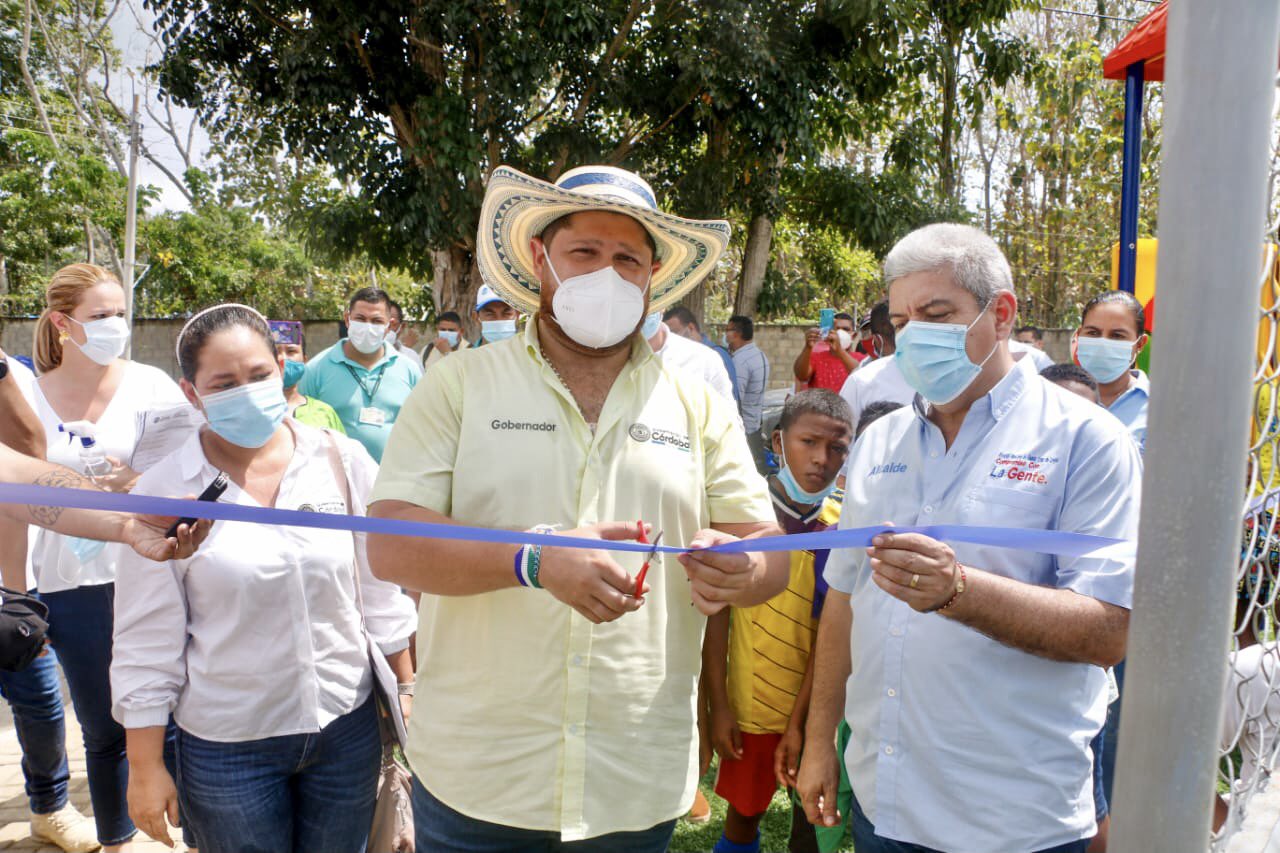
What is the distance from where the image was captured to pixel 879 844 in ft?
7.01

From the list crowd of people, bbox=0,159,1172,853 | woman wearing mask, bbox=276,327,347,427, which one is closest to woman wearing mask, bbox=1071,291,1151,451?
crowd of people, bbox=0,159,1172,853

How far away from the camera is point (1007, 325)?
7.32 ft

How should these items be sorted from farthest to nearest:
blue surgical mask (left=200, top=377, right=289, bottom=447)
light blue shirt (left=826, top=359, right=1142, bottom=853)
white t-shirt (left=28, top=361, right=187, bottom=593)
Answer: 1. white t-shirt (left=28, top=361, right=187, bottom=593)
2. blue surgical mask (left=200, top=377, right=289, bottom=447)
3. light blue shirt (left=826, top=359, right=1142, bottom=853)

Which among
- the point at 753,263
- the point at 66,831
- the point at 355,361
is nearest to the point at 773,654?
the point at 66,831

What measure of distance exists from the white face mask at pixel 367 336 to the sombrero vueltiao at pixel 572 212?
134 inches

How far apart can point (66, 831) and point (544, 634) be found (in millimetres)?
2949

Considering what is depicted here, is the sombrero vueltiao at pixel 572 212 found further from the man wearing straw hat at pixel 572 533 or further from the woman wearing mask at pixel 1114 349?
the woman wearing mask at pixel 1114 349

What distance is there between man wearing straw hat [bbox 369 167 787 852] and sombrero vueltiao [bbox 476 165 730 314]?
0.04ft

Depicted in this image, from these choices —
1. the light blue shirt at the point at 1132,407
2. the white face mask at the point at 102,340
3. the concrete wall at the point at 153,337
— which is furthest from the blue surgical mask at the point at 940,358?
the concrete wall at the point at 153,337

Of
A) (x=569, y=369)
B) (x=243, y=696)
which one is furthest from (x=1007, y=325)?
(x=243, y=696)

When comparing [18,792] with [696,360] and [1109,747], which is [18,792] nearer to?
[696,360]

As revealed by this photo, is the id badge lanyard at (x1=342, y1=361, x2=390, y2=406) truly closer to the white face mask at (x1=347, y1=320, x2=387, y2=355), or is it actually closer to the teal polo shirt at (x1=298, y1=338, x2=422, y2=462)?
the teal polo shirt at (x1=298, y1=338, x2=422, y2=462)

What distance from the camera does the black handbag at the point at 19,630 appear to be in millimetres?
2467

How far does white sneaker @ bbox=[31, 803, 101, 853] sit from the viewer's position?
3855mm
